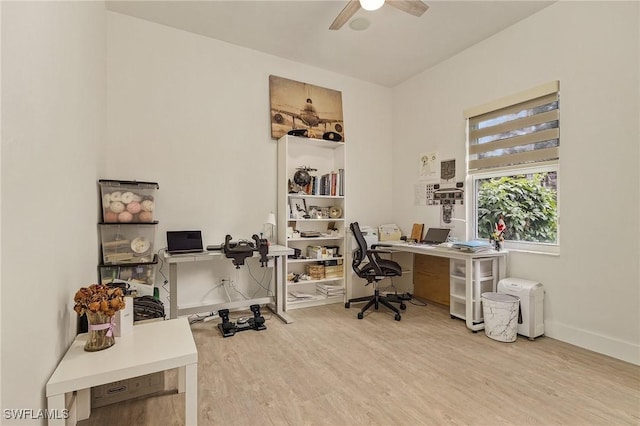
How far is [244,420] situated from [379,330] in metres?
1.63

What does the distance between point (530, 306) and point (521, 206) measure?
1025 millimetres

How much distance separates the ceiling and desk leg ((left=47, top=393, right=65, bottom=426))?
10.4ft

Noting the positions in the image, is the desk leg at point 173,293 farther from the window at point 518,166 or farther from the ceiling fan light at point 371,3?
the window at point 518,166

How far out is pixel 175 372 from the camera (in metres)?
2.18

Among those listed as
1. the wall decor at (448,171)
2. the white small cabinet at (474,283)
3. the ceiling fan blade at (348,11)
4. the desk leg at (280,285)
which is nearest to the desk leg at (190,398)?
the desk leg at (280,285)

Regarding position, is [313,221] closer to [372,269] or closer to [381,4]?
[372,269]

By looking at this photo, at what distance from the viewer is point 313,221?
13.3 feet

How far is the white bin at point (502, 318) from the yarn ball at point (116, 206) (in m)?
3.34

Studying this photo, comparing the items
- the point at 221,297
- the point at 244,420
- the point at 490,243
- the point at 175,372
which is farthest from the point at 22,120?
the point at 490,243

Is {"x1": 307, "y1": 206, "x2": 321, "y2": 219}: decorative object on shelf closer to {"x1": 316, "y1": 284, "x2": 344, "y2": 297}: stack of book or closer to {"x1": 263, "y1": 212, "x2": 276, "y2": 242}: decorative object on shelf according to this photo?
{"x1": 263, "y1": 212, "x2": 276, "y2": 242}: decorative object on shelf

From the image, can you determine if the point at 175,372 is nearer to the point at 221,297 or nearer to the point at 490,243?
the point at 221,297

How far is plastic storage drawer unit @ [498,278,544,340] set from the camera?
2729 millimetres

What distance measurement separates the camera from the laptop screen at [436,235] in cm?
370

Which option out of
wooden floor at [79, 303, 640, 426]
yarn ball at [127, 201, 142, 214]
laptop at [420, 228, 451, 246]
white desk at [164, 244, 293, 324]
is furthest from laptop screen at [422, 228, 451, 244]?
yarn ball at [127, 201, 142, 214]
